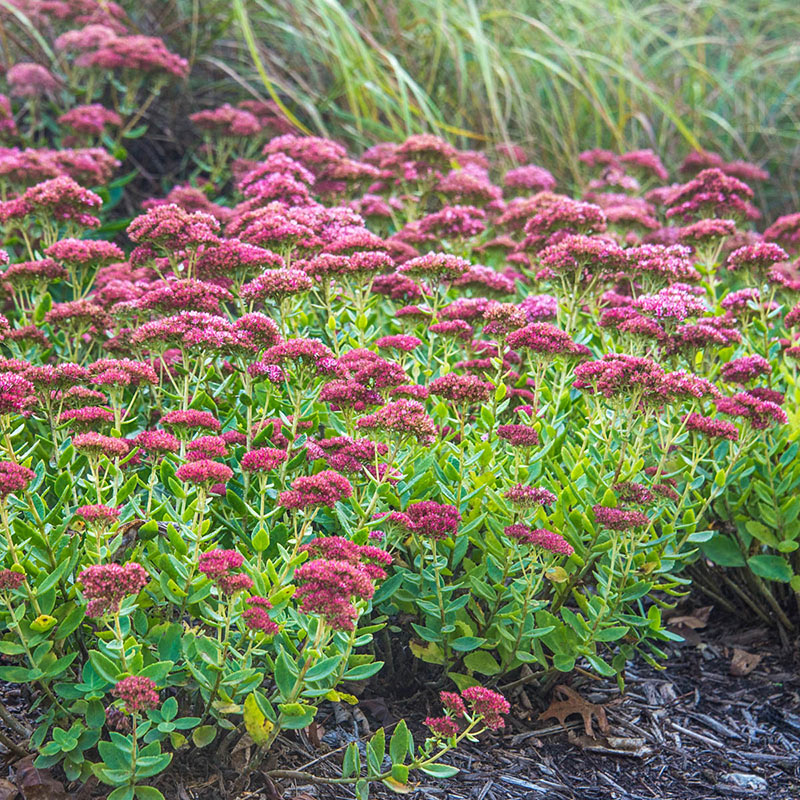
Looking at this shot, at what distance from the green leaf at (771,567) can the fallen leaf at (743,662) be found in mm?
409

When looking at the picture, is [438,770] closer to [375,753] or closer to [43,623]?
[375,753]

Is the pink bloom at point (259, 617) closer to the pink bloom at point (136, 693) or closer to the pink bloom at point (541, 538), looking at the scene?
the pink bloom at point (136, 693)

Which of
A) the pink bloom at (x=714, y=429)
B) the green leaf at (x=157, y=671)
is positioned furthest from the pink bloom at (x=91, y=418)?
the pink bloom at (x=714, y=429)

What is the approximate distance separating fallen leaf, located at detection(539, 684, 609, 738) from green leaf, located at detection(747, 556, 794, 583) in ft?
2.73

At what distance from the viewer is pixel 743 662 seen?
3875 millimetres

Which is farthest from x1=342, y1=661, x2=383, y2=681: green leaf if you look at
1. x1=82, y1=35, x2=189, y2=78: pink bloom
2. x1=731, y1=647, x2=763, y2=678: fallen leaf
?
x1=82, y1=35, x2=189, y2=78: pink bloom

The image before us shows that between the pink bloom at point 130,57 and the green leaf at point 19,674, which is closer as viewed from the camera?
the green leaf at point 19,674

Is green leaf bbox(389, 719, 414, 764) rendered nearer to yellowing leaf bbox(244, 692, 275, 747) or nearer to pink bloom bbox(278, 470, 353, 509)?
yellowing leaf bbox(244, 692, 275, 747)

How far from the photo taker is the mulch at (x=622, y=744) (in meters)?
2.93

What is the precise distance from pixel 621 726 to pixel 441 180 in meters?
3.22

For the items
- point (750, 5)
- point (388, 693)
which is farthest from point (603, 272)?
point (750, 5)

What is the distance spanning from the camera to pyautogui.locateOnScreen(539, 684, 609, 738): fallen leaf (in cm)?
333

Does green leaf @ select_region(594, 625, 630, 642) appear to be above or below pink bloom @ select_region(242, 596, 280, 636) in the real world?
below

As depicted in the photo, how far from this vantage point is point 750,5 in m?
11.8
